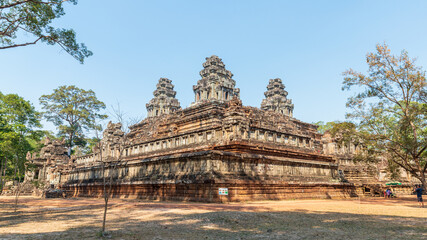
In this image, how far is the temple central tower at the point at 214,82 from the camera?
52.8 m

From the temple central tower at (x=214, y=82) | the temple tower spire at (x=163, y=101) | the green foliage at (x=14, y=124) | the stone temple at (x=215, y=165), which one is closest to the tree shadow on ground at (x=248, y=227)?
the stone temple at (x=215, y=165)

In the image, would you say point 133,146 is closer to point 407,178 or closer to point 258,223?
point 258,223

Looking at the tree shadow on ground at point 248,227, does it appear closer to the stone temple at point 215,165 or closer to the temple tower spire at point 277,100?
the stone temple at point 215,165

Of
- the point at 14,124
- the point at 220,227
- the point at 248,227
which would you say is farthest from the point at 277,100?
the point at 220,227

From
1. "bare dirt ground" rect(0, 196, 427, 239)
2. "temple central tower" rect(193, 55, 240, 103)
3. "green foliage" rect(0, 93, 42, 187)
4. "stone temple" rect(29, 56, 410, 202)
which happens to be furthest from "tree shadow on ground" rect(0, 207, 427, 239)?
"temple central tower" rect(193, 55, 240, 103)

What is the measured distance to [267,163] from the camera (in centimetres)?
1855

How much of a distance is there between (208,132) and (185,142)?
2.98 metres

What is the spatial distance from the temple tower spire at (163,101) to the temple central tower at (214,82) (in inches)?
684

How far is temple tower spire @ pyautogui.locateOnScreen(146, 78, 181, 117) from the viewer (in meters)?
70.9

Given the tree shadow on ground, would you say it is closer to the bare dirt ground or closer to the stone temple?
the bare dirt ground

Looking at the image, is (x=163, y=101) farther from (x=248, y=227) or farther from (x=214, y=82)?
(x=248, y=227)

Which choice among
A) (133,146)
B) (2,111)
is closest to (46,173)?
(2,111)

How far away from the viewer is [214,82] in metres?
52.8

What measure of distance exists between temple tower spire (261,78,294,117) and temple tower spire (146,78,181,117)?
23.4m
